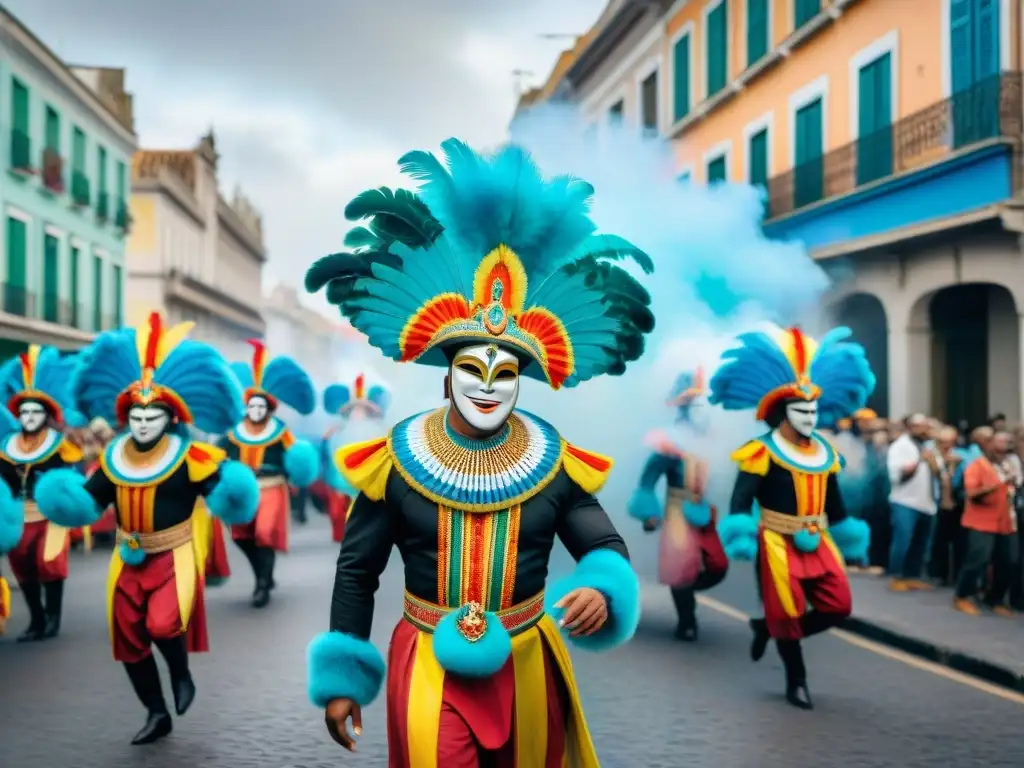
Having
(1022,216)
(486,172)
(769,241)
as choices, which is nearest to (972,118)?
(1022,216)

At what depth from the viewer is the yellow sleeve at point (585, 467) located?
4164 mm

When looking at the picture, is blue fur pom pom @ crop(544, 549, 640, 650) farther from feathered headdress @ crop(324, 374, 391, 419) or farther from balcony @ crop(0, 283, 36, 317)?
balcony @ crop(0, 283, 36, 317)

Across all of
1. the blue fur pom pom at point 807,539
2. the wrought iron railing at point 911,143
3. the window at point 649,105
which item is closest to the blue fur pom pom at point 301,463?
the blue fur pom pom at point 807,539

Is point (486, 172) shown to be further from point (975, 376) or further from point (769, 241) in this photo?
point (769, 241)

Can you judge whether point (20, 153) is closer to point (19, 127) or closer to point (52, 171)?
point (19, 127)

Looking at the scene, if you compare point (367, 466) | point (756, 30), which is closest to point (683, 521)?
point (367, 466)

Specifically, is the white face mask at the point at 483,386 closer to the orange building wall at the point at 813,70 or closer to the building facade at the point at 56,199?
the orange building wall at the point at 813,70

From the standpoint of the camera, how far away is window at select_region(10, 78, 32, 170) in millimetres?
29058

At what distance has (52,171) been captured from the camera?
31.8 meters

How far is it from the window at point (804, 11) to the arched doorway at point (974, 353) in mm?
5297

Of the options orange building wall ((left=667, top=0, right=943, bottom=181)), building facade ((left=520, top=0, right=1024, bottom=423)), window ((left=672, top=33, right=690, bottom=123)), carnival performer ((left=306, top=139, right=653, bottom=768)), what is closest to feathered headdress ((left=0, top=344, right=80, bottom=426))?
carnival performer ((left=306, top=139, right=653, bottom=768))

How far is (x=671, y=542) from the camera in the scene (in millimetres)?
9641

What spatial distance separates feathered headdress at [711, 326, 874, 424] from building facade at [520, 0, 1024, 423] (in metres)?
7.39

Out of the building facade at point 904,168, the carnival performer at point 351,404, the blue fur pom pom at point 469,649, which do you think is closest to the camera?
the blue fur pom pom at point 469,649
